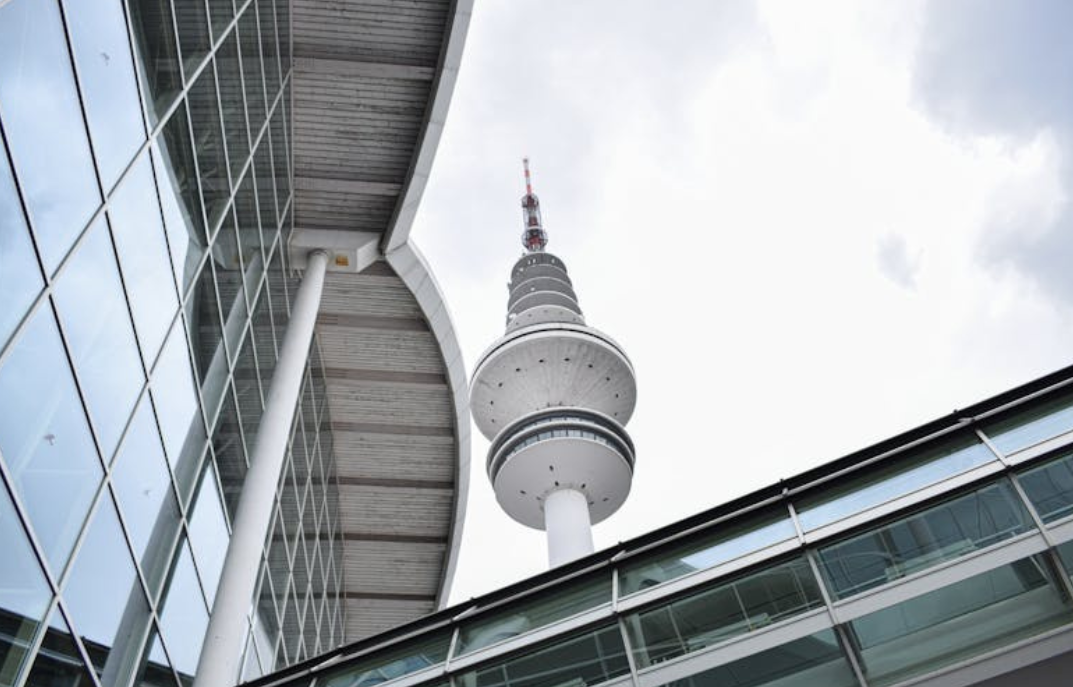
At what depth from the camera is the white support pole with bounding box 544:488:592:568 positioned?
4544 centimetres

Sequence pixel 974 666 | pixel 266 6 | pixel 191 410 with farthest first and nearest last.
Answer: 1. pixel 266 6
2. pixel 191 410
3. pixel 974 666

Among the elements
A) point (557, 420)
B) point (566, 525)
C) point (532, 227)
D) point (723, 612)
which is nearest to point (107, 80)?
point (723, 612)

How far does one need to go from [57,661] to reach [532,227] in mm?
70689

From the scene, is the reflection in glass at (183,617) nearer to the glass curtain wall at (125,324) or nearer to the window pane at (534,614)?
the glass curtain wall at (125,324)

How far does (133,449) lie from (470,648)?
4784 millimetres

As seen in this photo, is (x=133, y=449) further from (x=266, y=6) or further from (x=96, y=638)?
(x=266, y=6)

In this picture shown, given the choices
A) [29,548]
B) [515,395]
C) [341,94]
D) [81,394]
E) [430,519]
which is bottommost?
[29,548]

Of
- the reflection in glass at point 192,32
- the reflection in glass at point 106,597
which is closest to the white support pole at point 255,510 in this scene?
the reflection in glass at point 106,597

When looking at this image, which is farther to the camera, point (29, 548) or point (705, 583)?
point (705, 583)

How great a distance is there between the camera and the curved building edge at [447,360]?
25.9 m

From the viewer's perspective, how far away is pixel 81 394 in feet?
32.3

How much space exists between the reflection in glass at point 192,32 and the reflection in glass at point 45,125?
4489 mm

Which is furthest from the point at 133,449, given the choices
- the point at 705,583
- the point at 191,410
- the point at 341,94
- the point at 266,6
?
the point at 341,94

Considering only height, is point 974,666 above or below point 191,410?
below
